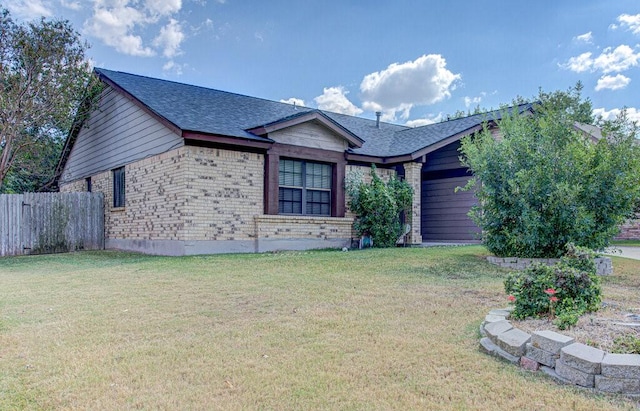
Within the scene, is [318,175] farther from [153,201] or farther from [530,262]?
[530,262]

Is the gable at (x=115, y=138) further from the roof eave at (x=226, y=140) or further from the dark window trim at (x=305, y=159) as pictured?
the dark window trim at (x=305, y=159)

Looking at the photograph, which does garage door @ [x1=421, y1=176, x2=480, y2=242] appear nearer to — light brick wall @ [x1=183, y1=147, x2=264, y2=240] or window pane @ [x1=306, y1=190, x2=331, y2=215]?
window pane @ [x1=306, y1=190, x2=331, y2=215]

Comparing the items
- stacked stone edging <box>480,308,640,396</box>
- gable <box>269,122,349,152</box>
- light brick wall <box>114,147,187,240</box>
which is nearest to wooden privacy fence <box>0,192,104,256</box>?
light brick wall <box>114,147,187,240</box>

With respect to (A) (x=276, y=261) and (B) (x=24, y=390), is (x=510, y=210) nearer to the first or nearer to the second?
(A) (x=276, y=261)

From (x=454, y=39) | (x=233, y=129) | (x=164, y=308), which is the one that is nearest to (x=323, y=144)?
Result: (x=233, y=129)

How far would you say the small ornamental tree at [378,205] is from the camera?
12711 millimetres

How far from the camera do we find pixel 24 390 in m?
2.89

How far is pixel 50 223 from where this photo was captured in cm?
1370

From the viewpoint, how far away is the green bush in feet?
13.3

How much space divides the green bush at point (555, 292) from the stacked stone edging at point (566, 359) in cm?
56

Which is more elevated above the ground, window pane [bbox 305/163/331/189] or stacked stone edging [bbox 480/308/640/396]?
window pane [bbox 305/163/331/189]

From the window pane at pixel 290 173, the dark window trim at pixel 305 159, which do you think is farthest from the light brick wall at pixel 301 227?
the window pane at pixel 290 173

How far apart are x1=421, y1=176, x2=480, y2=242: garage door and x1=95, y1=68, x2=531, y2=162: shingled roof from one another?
188 cm

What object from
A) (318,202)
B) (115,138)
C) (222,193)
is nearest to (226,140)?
(222,193)
